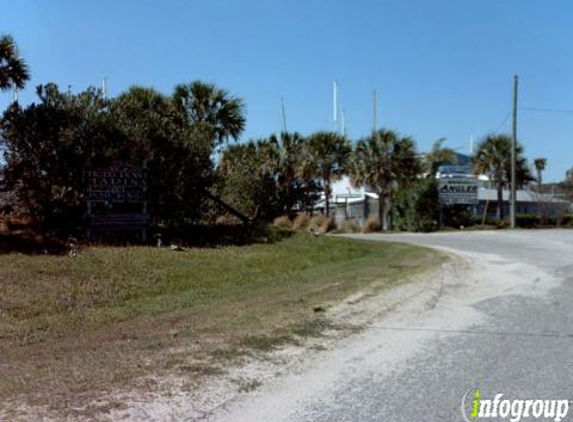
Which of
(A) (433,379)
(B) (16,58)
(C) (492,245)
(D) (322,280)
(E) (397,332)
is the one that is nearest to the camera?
(A) (433,379)

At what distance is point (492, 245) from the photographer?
21.1 metres

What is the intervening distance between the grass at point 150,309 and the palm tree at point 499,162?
24.7 metres

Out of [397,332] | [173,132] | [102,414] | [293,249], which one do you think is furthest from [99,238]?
[102,414]

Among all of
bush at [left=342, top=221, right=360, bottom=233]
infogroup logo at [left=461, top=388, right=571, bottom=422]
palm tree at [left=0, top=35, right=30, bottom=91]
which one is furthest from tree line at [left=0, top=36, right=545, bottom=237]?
infogroup logo at [left=461, top=388, right=571, bottom=422]

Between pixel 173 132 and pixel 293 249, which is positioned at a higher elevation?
pixel 173 132

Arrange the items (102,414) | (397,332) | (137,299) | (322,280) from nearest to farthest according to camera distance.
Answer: (102,414)
(397,332)
(137,299)
(322,280)

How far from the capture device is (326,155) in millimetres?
38250

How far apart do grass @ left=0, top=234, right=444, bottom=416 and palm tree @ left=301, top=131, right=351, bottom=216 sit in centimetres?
2122

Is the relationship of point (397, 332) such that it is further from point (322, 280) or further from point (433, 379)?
point (322, 280)

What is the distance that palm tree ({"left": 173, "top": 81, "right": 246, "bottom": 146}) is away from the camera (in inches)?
1074

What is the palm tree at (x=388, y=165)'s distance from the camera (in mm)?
36656

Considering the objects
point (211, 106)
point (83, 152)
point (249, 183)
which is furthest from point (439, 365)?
point (249, 183)

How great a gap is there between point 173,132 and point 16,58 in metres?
4.64

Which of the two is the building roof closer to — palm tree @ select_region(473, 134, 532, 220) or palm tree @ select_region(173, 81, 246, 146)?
palm tree @ select_region(473, 134, 532, 220)
